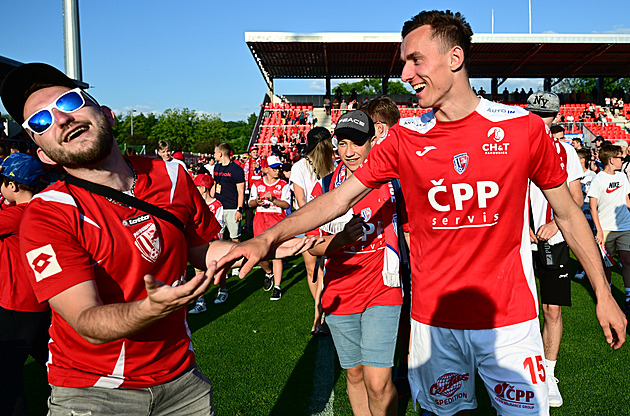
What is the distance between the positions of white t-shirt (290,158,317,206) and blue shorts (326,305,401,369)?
2.89 meters

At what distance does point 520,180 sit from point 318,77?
35.6 m

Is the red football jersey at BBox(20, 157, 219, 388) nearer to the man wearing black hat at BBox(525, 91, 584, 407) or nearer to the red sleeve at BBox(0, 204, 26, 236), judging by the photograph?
the red sleeve at BBox(0, 204, 26, 236)

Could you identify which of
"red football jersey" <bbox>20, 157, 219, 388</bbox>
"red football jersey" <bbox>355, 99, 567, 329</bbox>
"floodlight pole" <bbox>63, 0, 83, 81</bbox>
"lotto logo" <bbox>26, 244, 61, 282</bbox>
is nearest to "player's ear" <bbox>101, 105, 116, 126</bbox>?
"red football jersey" <bbox>20, 157, 219, 388</bbox>

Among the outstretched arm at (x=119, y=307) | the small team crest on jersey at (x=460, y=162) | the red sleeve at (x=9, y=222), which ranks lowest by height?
the red sleeve at (x=9, y=222)

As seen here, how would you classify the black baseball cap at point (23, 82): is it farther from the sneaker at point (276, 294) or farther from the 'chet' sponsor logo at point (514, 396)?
the sneaker at point (276, 294)

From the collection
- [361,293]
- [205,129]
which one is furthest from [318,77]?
[205,129]

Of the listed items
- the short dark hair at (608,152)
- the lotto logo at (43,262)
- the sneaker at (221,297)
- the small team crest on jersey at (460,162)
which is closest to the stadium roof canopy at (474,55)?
the short dark hair at (608,152)

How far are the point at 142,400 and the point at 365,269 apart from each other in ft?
6.18

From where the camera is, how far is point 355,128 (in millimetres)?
3777

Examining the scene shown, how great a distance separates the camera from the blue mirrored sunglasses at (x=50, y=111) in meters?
2.08

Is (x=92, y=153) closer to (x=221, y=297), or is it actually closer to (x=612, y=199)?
(x=221, y=297)

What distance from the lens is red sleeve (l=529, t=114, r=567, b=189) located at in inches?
99.5

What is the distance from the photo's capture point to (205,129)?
3349 inches

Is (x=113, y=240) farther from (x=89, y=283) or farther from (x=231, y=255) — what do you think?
(x=231, y=255)
